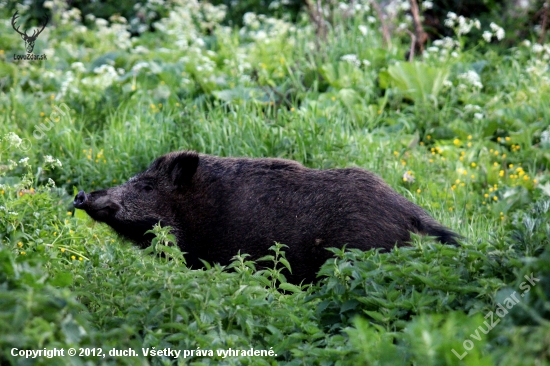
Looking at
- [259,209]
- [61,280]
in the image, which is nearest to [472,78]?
[259,209]

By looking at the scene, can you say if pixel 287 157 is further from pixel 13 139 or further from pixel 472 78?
pixel 472 78

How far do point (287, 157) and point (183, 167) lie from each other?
1.52m

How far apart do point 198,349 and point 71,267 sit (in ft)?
5.23

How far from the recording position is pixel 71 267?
4.71m

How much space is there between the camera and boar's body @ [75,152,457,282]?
5238mm

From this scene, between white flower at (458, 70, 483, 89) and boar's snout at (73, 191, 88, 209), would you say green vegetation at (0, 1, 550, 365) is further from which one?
boar's snout at (73, 191, 88, 209)

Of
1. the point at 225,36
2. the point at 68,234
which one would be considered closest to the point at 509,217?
the point at 68,234

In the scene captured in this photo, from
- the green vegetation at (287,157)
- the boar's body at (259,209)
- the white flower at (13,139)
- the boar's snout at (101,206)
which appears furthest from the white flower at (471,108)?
the white flower at (13,139)

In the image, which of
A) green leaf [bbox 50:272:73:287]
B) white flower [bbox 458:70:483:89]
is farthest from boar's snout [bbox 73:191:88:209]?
white flower [bbox 458:70:483:89]

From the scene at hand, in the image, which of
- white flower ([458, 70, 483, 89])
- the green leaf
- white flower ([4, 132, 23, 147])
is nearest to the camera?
the green leaf

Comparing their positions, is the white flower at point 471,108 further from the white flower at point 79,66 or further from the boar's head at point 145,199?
the white flower at point 79,66

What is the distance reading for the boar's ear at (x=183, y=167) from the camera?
5848 millimetres

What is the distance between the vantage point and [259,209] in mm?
5520

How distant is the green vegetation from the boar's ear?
2.07ft
